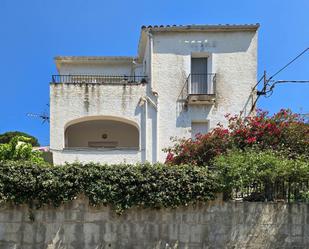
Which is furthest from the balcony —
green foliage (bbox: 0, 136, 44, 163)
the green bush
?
→ the green bush

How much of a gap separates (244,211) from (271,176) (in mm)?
938

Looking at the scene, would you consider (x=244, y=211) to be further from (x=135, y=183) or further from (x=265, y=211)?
(x=135, y=183)

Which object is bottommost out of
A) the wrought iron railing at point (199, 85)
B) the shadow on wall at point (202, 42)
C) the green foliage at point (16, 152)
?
the green foliage at point (16, 152)

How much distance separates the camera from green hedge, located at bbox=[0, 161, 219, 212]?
6383 millimetres

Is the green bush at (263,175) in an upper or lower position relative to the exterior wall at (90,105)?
lower

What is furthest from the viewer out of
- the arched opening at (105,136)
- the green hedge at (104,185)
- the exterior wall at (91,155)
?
the arched opening at (105,136)

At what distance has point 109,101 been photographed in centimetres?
1409

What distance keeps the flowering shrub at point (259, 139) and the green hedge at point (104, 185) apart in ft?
8.04

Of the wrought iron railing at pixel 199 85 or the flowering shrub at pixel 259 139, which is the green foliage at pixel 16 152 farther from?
the wrought iron railing at pixel 199 85

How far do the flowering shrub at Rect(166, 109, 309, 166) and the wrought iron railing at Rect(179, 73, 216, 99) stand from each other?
15.1 feet

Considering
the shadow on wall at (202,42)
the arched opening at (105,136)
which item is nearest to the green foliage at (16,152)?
the arched opening at (105,136)

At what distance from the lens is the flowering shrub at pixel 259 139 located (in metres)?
8.95

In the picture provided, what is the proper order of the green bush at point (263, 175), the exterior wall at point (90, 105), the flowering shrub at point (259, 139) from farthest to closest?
1. the exterior wall at point (90, 105)
2. the flowering shrub at point (259, 139)
3. the green bush at point (263, 175)

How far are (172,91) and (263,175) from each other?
8.27 metres
